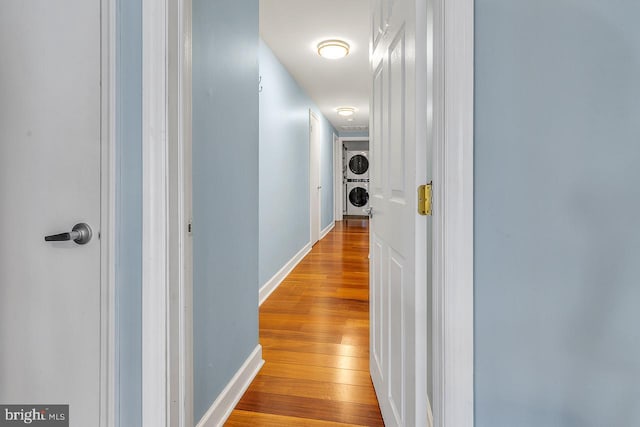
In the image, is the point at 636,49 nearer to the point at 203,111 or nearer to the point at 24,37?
the point at 203,111

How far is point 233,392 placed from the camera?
1.61 metres

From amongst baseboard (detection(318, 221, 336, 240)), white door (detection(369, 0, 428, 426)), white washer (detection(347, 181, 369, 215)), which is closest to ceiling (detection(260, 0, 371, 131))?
white door (detection(369, 0, 428, 426))

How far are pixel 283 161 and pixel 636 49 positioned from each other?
349 centimetres

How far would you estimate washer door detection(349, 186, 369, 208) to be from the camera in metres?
10.2

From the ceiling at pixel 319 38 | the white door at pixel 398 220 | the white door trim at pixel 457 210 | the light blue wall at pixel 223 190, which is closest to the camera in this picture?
the white door trim at pixel 457 210

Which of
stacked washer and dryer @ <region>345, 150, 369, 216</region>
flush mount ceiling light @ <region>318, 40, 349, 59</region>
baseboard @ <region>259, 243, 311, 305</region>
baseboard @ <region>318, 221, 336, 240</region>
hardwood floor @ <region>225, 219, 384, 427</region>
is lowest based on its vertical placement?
hardwood floor @ <region>225, 219, 384, 427</region>

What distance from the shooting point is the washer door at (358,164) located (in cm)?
1016

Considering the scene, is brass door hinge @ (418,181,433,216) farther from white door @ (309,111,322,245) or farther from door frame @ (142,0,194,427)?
white door @ (309,111,322,245)

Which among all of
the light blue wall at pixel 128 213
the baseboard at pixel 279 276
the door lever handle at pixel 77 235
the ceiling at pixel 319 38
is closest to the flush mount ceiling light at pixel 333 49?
the ceiling at pixel 319 38

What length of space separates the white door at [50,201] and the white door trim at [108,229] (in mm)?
17

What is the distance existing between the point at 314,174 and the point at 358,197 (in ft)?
14.7

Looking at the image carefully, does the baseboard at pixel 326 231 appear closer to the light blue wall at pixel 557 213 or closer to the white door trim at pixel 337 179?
the white door trim at pixel 337 179

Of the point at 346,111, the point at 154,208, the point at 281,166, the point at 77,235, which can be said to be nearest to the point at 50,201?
the point at 77,235

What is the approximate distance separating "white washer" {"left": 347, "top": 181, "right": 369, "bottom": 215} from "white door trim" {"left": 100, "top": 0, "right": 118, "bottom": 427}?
9395 millimetres
